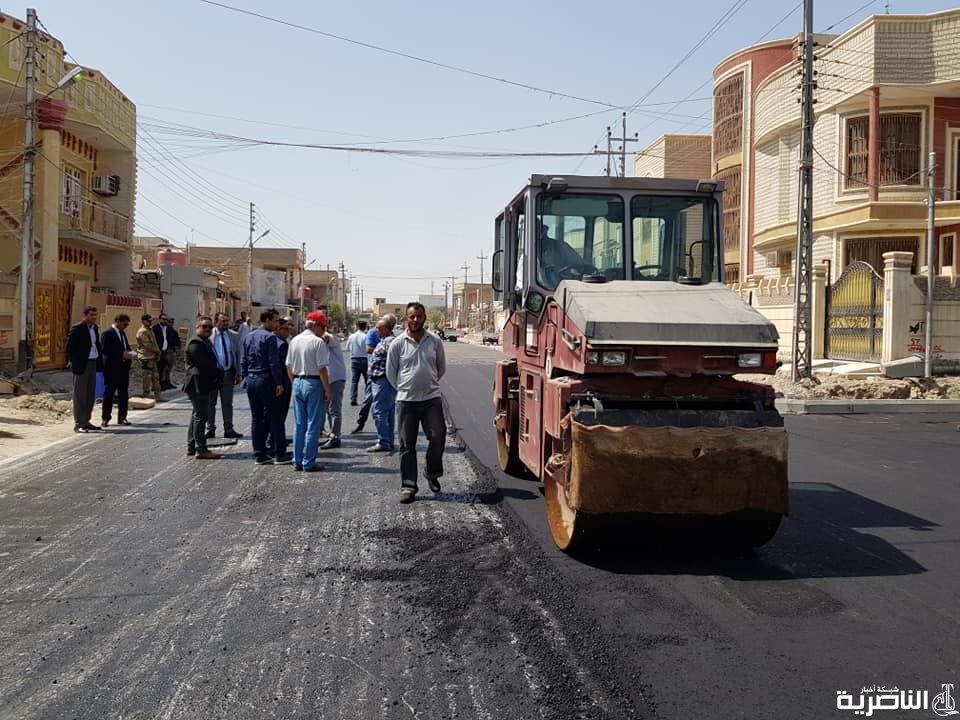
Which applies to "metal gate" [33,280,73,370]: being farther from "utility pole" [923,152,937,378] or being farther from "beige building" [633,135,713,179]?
"beige building" [633,135,713,179]

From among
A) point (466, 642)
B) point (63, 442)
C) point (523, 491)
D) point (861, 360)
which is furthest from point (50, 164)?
point (466, 642)

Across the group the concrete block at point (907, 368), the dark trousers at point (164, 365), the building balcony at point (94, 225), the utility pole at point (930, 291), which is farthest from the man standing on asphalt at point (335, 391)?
the building balcony at point (94, 225)

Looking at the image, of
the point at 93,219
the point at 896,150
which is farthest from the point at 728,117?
the point at 93,219

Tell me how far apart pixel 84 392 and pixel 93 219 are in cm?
1695

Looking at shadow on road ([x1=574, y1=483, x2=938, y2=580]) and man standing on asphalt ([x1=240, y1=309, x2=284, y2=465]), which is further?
man standing on asphalt ([x1=240, y1=309, x2=284, y2=465])

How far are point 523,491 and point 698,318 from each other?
9.86 ft

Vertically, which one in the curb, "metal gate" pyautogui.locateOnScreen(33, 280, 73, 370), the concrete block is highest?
"metal gate" pyautogui.locateOnScreen(33, 280, 73, 370)

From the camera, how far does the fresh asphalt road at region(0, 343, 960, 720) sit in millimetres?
3828

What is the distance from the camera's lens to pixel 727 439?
19.0 feet

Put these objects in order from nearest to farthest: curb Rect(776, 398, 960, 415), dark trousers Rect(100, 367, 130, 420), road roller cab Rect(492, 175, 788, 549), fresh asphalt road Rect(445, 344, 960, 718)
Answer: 1. fresh asphalt road Rect(445, 344, 960, 718)
2. road roller cab Rect(492, 175, 788, 549)
3. dark trousers Rect(100, 367, 130, 420)
4. curb Rect(776, 398, 960, 415)

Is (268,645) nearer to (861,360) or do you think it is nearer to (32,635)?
(32,635)

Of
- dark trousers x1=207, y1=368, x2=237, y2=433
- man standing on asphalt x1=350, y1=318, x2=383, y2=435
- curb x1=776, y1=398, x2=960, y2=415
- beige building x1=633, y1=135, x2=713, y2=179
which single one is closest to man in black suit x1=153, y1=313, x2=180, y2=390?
dark trousers x1=207, y1=368, x2=237, y2=433

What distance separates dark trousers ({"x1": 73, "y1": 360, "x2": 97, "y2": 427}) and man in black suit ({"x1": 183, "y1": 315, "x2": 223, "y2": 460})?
2.91m

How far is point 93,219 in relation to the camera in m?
27.8
